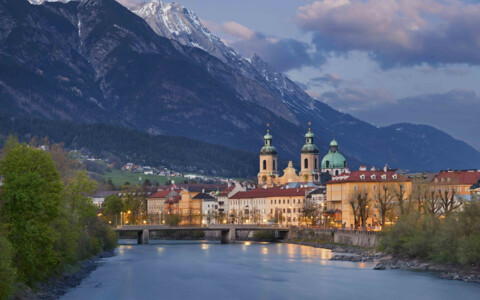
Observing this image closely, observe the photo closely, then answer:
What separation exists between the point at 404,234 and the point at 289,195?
9666 cm

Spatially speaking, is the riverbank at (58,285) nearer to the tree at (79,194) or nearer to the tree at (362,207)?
the tree at (79,194)

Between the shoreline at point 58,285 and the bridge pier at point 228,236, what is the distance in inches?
2482

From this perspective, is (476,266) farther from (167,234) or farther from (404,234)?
(167,234)

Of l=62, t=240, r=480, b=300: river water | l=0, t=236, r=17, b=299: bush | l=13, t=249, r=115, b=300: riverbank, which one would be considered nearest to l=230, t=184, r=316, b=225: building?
l=62, t=240, r=480, b=300: river water

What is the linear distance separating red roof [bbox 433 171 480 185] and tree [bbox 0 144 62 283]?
95.5 metres

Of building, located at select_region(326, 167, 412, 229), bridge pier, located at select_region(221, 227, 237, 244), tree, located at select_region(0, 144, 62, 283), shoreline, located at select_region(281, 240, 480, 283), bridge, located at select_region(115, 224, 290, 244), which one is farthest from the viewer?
bridge pier, located at select_region(221, 227, 237, 244)

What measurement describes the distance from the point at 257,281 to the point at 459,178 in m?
76.9

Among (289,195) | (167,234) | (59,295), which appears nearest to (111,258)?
(59,295)

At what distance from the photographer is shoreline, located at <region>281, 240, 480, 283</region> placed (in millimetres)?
73625

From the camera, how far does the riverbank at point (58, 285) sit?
55956mm

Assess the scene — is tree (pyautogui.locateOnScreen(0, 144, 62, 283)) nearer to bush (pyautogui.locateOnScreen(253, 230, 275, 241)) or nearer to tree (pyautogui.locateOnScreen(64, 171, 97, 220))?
tree (pyautogui.locateOnScreen(64, 171, 97, 220))

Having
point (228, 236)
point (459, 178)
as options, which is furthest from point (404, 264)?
point (228, 236)

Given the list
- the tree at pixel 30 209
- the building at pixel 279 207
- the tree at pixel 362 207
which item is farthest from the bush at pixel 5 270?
the building at pixel 279 207

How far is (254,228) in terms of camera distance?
152 meters
